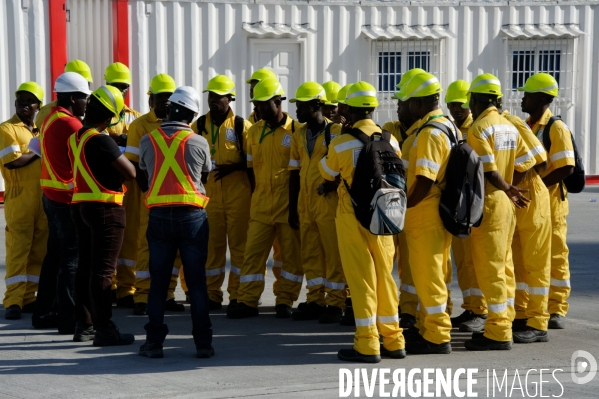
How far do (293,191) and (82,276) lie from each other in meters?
2.14

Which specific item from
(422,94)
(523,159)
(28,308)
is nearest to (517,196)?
(523,159)

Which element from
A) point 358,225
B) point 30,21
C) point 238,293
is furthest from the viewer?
point 30,21

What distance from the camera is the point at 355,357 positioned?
275 inches

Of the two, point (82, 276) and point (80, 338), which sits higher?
point (82, 276)

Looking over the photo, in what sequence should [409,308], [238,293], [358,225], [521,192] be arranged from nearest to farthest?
1. [358,225]
2. [521,192]
3. [409,308]
4. [238,293]

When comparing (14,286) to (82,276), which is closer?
(82,276)

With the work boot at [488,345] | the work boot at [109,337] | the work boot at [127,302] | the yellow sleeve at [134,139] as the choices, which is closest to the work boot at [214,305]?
the work boot at [127,302]

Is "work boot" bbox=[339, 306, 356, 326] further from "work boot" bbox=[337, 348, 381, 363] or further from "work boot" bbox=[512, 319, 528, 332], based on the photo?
"work boot" bbox=[512, 319, 528, 332]

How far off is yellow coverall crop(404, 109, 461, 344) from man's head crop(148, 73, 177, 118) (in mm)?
2763

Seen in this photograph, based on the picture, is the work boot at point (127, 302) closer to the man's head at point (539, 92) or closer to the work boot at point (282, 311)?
the work boot at point (282, 311)

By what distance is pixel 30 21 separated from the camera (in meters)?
16.7

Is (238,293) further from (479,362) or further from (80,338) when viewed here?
(479,362)

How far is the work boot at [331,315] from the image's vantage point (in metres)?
8.50

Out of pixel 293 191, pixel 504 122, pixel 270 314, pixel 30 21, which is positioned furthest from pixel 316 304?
pixel 30 21
